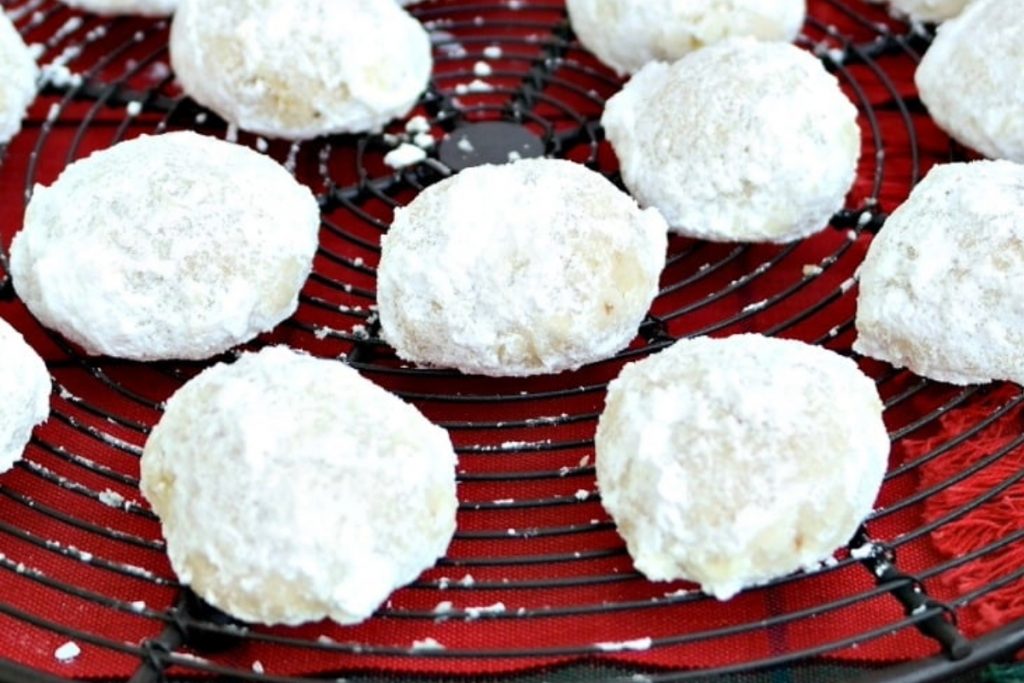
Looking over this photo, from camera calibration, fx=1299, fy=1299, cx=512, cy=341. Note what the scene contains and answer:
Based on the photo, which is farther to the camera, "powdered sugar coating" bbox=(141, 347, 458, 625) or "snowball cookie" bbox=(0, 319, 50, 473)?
"snowball cookie" bbox=(0, 319, 50, 473)

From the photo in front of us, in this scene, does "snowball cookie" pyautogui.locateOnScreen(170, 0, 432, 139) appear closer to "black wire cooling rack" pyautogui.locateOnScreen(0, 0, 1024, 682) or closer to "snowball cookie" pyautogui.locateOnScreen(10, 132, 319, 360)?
"black wire cooling rack" pyautogui.locateOnScreen(0, 0, 1024, 682)

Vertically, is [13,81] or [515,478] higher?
[13,81]

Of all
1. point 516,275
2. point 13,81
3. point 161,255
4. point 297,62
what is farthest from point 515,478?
point 13,81

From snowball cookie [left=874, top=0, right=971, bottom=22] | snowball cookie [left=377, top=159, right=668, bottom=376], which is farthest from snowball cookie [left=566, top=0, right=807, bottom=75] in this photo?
snowball cookie [left=377, top=159, right=668, bottom=376]

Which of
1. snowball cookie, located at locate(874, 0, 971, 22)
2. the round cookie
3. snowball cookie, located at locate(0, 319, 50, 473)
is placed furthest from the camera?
snowball cookie, located at locate(874, 0, 971, 22)

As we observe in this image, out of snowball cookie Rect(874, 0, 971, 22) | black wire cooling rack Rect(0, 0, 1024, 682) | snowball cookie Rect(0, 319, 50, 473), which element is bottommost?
black wire cooling rack Rect(0, 0, 1024, 682)

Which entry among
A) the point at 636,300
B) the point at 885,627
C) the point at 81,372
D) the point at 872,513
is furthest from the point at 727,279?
the point at 81,372

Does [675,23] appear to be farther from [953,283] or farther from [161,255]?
[161,255]
